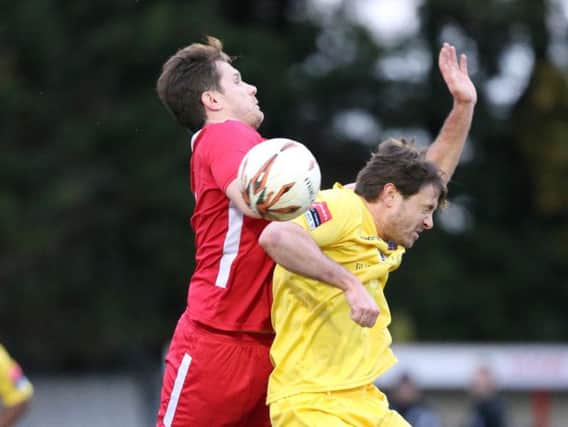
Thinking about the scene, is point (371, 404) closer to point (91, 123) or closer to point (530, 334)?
point (91, 123)

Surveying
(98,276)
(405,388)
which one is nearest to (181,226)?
(98,276)

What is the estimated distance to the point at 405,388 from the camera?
11.3 metres

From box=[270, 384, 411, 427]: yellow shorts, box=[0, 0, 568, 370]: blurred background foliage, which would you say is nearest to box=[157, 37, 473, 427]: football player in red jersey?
box=[270, 384, 411, 427]: yellow shorts

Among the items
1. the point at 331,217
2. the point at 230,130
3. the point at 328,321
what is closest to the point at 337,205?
the point at 331,217

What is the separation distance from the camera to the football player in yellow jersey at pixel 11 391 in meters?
9.85

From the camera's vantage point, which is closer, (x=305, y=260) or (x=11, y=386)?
(x=305, y=260)

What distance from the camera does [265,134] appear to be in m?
24.4

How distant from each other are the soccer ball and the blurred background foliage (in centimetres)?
1719

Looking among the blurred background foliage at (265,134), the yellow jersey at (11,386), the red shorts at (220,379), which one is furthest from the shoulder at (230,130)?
the blurred background foliage at (265,134)

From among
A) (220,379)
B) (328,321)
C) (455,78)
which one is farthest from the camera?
(455,78)

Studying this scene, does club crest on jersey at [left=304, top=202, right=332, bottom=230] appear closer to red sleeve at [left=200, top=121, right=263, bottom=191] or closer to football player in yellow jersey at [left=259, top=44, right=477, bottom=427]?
football player in yellow jersey at [left=259, top=44, right=477, bottom=427]

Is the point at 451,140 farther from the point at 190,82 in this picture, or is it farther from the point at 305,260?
the point at 305,260

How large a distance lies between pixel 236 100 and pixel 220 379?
4.10 ft

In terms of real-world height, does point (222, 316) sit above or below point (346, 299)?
below
